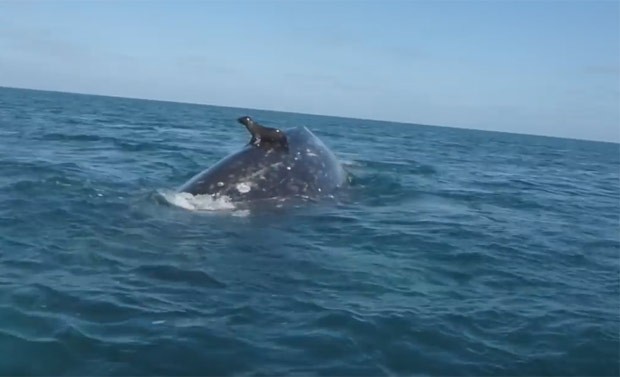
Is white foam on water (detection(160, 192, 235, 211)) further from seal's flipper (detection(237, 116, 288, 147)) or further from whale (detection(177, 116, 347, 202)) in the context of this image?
seal's flipper (detection(237, 116, 288, 147))

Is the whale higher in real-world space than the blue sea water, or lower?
higher

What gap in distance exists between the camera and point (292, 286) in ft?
30.0

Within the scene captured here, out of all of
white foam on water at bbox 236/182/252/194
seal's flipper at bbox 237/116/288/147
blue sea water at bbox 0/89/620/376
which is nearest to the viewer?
blue sea water at bbox 0/89/620/376

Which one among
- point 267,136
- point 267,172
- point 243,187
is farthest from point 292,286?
point 267,136

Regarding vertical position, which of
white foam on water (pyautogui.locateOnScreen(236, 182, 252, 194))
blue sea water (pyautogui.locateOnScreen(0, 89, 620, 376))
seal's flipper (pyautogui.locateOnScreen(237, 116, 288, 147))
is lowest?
blue sea water (pyautogui.locateOnScreen(0, 89, 620, 376))

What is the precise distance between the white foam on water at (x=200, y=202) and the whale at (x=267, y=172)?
0.11m

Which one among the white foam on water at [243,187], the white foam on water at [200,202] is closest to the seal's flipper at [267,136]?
the white foam on water at [243,187]

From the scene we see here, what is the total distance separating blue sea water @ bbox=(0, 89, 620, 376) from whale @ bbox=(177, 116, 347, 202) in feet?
1.94

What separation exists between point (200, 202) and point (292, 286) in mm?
5335

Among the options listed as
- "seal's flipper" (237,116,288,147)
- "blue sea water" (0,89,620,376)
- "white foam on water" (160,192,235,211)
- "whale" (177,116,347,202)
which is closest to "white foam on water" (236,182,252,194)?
"whale" (177,116,347,202)

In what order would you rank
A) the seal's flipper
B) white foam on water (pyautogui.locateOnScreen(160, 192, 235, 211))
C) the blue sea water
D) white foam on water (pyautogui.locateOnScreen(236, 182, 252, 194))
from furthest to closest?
1. the seal's flipper
2. white foam on water (pyautogui.locateOnScreen(236, 182, 252, 194))
3. white foam on water (pyautogui.locateOnScreen(160, 192, 235, 211))
4. the blue sea water

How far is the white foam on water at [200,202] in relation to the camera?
13.8 m

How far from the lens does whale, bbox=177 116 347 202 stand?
14.5 m

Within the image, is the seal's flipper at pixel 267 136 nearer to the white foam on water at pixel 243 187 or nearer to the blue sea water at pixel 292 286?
the white foam on water at pixel 243 187
